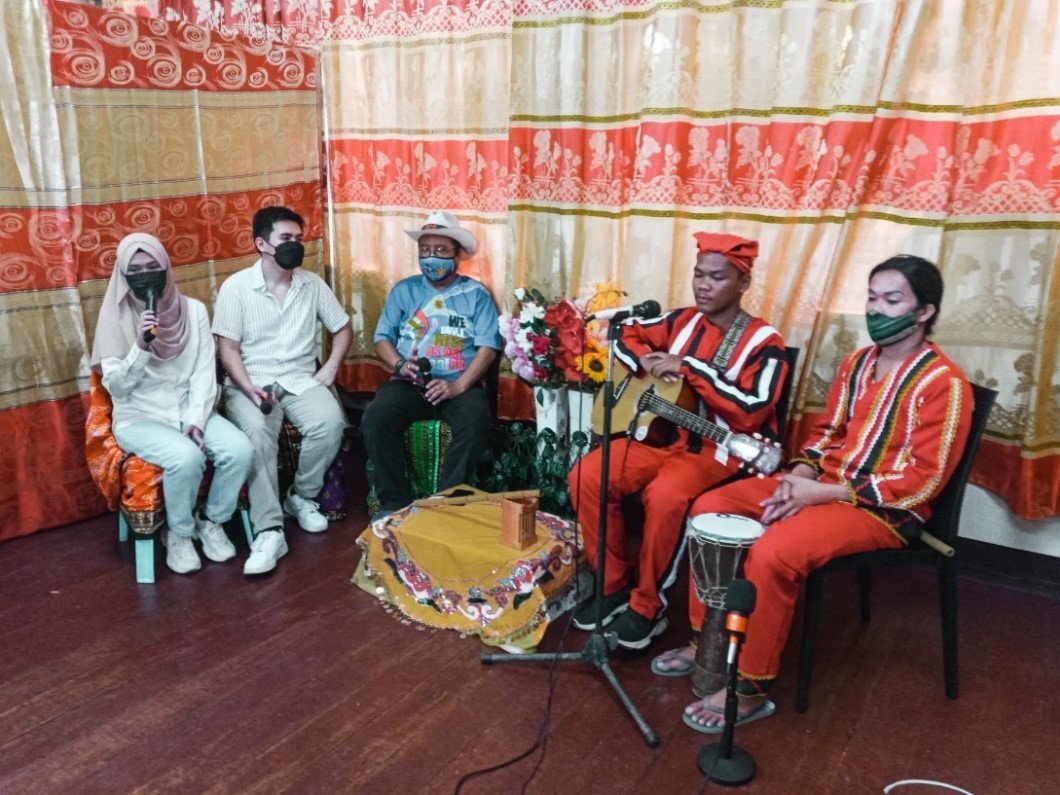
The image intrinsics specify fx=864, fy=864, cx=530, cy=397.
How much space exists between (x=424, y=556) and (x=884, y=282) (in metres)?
1.62

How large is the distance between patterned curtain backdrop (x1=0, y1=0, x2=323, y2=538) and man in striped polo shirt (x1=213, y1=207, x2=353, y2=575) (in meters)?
0.49

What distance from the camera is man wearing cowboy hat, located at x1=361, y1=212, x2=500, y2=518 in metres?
3.36

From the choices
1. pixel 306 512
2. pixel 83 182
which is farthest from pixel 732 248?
pixel 83 182

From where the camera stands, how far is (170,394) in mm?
3199

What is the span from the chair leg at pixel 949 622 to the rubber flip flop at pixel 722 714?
50 centimetres

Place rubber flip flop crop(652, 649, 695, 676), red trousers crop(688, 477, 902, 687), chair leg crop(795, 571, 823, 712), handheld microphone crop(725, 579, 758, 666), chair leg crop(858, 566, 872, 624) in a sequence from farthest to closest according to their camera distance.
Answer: chair leg crop(858, 566, 872, 624) → rubber flip flop crop(652, 649, 695, 676) → chair leg crop(795, 571, 823, 712) → red trousers crop(688, 477, 902, 687) → handheld microphone crop(725, 579, 758, 666)

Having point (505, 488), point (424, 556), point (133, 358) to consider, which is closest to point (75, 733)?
point (424, 556)

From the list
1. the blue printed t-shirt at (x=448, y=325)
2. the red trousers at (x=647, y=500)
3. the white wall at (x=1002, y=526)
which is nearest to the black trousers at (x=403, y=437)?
the blue printed t-shirt at (x=448, y=325)

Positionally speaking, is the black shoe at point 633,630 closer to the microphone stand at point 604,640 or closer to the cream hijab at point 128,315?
the microphone stand at point 604,640

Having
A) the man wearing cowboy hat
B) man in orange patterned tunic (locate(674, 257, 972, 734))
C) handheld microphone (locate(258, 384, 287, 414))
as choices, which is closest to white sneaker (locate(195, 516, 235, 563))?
handheld microphone (locate(258, 384, 287, 414))

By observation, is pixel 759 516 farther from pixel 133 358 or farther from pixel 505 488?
pixel 133 358

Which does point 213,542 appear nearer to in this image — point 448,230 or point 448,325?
point 448,325

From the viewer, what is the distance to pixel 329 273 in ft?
14.4

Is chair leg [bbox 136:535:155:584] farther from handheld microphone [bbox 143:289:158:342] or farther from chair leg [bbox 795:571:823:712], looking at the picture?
chair leg [bbox 795:571:823:712]
